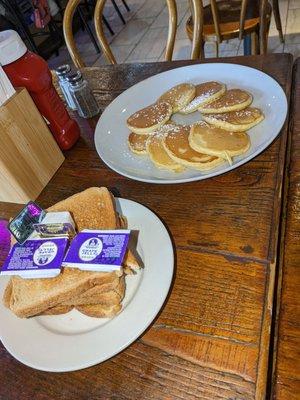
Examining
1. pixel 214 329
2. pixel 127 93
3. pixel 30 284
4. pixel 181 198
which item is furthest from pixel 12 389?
pixel 127 93

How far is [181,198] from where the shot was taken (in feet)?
2.01

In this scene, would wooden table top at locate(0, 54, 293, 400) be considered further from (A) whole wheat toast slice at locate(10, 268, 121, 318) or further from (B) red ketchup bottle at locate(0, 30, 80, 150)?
(B) red ketchup bottle at locate(0, 30, 80, 150)

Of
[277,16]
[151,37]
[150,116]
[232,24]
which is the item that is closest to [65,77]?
[150,116]

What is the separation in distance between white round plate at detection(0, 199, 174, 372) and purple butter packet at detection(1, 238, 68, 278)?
87mm

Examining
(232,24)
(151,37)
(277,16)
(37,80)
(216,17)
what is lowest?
(151,37)

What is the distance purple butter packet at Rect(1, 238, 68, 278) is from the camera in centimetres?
44

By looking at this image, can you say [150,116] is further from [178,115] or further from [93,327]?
[93,327]

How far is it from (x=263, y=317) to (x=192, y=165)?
31cm

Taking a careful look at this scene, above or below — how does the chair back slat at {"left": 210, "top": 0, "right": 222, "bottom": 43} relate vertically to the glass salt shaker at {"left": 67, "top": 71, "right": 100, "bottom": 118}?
Answer: below

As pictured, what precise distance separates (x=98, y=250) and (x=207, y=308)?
178 mm

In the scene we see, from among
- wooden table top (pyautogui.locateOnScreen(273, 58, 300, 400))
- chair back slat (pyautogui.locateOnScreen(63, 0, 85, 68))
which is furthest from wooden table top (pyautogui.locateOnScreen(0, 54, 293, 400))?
chair back slat (pyautogui.locateOnScreen(63, 0, 85, 68))

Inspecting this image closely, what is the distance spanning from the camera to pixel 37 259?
46 cm

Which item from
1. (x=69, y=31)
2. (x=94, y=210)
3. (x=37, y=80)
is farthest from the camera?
Answer: (x=69, y=31)

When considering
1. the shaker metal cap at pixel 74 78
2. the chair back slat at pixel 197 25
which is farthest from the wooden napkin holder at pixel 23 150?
the chair back slat at pixel 197 25
